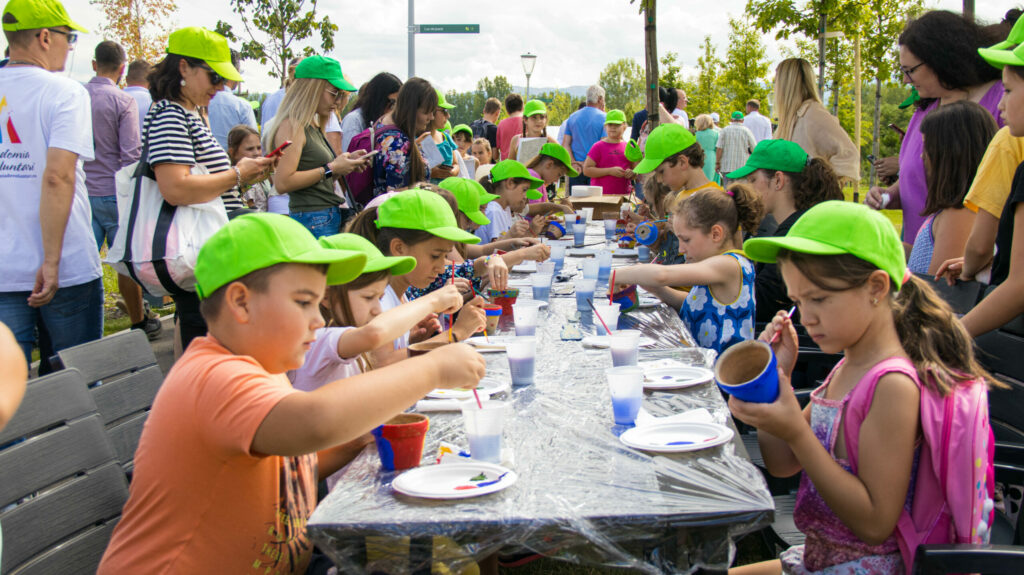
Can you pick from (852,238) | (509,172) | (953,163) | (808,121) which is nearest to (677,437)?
(852,238)

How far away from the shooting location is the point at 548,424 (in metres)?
2.28

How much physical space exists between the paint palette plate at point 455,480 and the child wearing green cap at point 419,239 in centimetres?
120

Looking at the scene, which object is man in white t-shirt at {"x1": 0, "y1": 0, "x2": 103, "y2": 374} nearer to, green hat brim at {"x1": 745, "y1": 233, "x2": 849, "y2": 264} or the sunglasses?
the sunglasses

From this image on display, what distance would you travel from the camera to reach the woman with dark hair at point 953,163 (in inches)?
137

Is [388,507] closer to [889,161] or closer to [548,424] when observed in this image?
[548,424]

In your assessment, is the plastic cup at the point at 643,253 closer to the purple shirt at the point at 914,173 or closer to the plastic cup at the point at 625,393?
the purple shirt at the point at 914,173

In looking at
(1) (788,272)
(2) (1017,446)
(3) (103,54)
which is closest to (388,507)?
(1) (788,272)

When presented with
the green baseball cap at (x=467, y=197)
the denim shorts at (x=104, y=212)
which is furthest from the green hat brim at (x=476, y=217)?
the denim shorts at (x=104, y=212)

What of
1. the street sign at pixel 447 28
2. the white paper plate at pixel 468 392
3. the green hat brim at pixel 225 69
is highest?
the street sign at pixel 447 28

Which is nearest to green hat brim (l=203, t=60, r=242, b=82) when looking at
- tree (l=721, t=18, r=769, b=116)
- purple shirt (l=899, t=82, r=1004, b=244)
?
purple shirt (l=899, t=82, r=1004, b=244)

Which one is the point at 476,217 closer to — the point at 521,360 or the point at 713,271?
the point at 713,271

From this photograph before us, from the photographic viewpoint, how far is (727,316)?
145 inches

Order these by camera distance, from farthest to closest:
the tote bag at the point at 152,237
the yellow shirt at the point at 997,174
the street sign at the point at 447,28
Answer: the street sign at the point at 447,28, the tote bag at the point at 152,237, the yellow shirt at the point at 997,174

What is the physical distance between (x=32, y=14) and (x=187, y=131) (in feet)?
2.51
